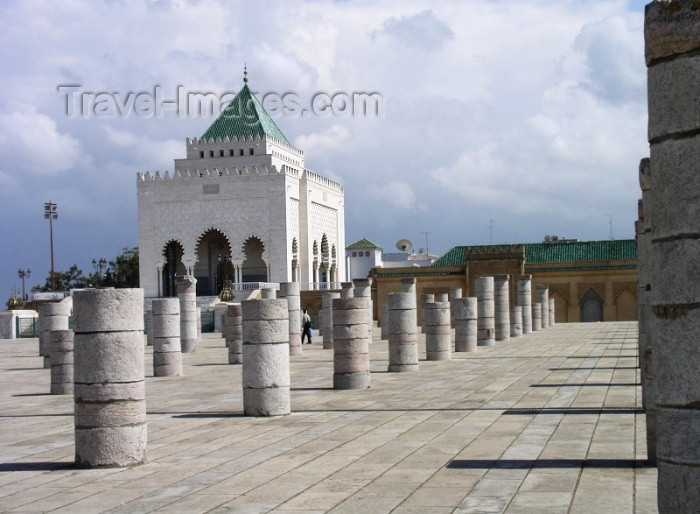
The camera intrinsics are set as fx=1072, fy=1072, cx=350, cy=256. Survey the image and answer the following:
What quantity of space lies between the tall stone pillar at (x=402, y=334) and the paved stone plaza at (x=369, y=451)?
3.25ft

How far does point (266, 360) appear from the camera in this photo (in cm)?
868

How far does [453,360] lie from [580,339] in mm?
6299

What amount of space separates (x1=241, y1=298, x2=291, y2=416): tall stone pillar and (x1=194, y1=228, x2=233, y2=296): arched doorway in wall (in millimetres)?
37939

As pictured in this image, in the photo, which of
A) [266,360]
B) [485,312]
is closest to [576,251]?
[485,312]

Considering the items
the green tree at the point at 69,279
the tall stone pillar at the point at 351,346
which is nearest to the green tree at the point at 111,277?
the green tree at the point at 69,279

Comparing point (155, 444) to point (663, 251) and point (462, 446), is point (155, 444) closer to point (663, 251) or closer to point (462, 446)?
point (462, 446)

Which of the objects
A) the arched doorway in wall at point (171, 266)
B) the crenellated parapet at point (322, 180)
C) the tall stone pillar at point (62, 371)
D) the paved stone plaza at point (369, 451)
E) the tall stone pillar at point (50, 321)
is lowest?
the paved stone plaza at point (369, 451)

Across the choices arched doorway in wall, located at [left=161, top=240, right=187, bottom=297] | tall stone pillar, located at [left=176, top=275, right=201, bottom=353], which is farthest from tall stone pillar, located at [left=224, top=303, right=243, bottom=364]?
arched doorway in wall, located at [left=161, top=240, right=187, bottom=297]

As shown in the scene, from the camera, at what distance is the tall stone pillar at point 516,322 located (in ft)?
77.8

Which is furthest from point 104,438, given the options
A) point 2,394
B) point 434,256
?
point 434,256

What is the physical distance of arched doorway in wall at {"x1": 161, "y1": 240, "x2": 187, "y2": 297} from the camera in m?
45.8

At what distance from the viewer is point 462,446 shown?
6652 mm

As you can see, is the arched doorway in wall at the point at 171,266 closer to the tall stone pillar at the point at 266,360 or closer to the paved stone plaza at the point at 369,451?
the paved stone plaza at the point at 369,451

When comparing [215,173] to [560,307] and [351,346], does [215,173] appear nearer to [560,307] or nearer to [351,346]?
[560,307]
